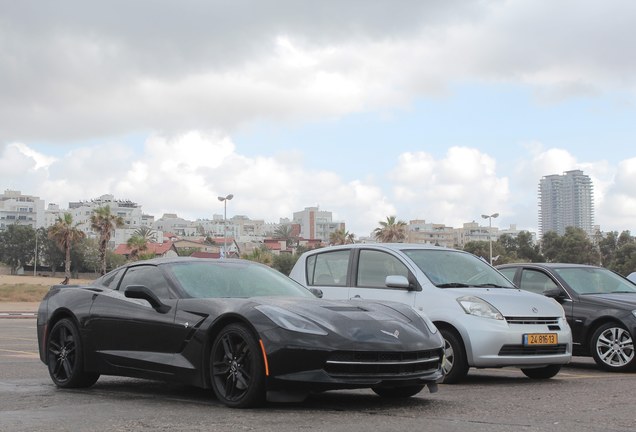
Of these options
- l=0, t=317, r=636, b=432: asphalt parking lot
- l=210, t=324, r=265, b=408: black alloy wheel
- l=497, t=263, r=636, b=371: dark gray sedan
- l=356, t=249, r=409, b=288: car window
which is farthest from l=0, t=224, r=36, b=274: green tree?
l=210, t=324, r=265, b=408: black alloy wheel

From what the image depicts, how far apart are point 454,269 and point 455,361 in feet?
4.58

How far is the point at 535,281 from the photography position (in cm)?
1227

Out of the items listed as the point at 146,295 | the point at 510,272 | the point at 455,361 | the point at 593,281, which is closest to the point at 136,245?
the point at 510,272

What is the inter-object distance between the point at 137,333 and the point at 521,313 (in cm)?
407

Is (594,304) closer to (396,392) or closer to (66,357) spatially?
(396,392)

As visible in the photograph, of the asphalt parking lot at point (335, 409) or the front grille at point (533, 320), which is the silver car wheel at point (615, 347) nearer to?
the asphalt parking lot at point (335, 409)

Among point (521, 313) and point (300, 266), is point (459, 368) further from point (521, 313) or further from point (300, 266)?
point (300, 266)

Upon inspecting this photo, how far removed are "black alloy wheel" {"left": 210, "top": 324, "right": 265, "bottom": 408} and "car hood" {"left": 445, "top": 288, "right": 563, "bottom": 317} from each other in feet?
11.2

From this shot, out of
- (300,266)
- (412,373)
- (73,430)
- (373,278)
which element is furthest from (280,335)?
(300,266)

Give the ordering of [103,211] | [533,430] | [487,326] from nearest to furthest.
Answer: [533,430]
[487,326]
[103,211]

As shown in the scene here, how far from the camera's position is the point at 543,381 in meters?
9.32

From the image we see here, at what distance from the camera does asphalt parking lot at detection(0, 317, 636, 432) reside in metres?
5.76

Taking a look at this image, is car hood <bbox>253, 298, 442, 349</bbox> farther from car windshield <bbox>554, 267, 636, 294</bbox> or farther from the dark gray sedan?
car windshield <bbox>554, 267, 636, 294</bbox>

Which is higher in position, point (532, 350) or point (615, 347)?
point (532, 350)
